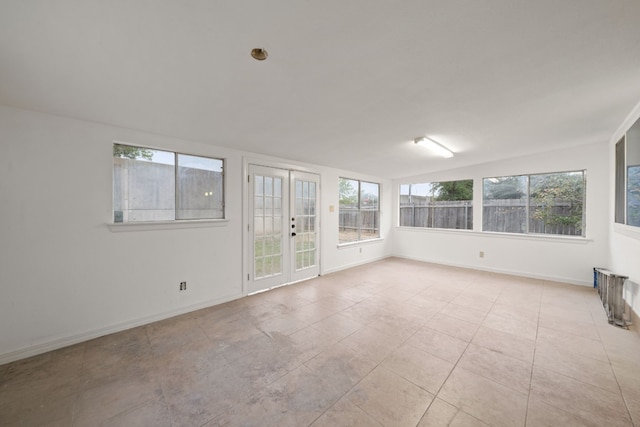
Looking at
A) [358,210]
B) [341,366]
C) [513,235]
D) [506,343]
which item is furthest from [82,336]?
[513,235]

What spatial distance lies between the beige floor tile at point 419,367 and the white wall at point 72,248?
264 cm

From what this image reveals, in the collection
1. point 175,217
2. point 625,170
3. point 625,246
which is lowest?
point 625,246

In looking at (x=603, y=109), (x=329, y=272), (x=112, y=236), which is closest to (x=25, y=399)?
(x=112, y=236)

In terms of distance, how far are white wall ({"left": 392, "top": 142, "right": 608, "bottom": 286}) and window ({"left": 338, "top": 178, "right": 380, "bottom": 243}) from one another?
1.25m

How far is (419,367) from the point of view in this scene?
2107 millimetres

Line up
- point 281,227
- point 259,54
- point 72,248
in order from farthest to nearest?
point 281,227
point 72,248
point 259,54

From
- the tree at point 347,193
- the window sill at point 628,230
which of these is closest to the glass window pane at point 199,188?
the tree at point 347,193

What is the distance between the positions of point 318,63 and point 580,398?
3171mm

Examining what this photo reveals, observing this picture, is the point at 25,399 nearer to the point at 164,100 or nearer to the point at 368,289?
the point at 164,100

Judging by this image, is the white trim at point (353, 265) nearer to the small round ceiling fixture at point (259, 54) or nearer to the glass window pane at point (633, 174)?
the small round ceiling fixture at point (259, 54)

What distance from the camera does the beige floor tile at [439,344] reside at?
2.30 m

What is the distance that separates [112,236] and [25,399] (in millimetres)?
1447

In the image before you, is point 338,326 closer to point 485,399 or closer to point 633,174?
A: point 485,399

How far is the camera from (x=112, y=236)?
2672mm
